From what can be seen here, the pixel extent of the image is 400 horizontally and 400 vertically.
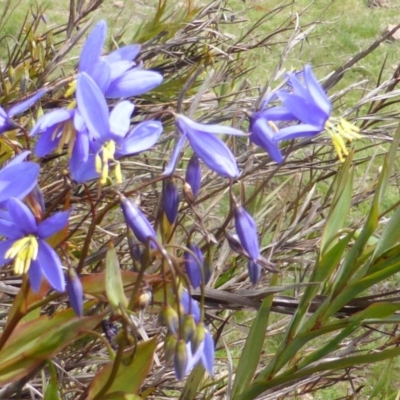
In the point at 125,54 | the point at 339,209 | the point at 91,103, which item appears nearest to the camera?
the point at 91,103

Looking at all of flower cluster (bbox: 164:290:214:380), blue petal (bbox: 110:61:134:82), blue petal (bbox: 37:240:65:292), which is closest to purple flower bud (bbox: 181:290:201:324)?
flower cluster (bbox: 164:290:214:380)

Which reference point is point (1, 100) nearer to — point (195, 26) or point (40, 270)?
point (195, 26)

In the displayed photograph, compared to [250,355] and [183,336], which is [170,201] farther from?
[250,355]

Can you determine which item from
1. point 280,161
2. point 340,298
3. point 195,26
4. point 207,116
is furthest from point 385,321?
point 195,26

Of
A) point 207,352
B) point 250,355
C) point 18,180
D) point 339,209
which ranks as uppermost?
point 18,180

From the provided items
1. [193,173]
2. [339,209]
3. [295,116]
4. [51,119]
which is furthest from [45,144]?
[339,209]

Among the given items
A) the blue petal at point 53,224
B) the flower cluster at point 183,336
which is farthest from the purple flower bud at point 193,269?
the blue petal at point 53,224

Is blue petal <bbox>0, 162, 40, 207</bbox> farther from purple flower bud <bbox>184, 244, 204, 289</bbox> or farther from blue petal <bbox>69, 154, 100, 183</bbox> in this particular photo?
purple flower bud <bbox>184, 244, 204, 289</bbox>
